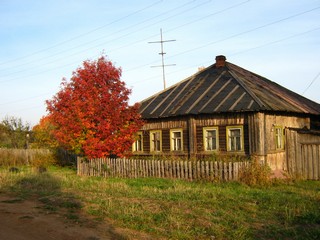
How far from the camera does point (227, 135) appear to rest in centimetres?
1867

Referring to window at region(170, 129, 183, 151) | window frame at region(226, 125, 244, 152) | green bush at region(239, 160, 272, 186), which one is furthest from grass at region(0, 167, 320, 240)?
window at region(170, 129, 183, 151)

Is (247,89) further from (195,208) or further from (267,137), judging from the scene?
(195,208)

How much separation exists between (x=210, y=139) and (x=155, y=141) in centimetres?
385

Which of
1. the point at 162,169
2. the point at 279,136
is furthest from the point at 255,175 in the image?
the point at 279,136

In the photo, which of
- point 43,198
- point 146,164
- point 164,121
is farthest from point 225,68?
point 43,198

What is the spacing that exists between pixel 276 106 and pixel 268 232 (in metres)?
11.2

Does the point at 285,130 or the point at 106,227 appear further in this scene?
the point at 285,130

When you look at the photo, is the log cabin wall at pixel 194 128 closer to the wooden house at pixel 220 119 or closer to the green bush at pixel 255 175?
the wooden house at pixel 220 119

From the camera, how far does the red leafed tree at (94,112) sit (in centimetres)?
1872

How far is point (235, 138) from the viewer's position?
18.5m

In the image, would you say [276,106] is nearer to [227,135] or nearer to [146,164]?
[227,135]

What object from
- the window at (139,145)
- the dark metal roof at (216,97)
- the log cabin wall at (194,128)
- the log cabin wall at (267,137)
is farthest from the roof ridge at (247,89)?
the window at (139,145)

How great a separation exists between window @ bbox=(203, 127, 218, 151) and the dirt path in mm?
10736

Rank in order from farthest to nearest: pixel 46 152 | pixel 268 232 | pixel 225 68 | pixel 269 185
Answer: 1. pixel 46 152
2. pixel 225 68
3. pixel 269 185
4. pixel 268 232
